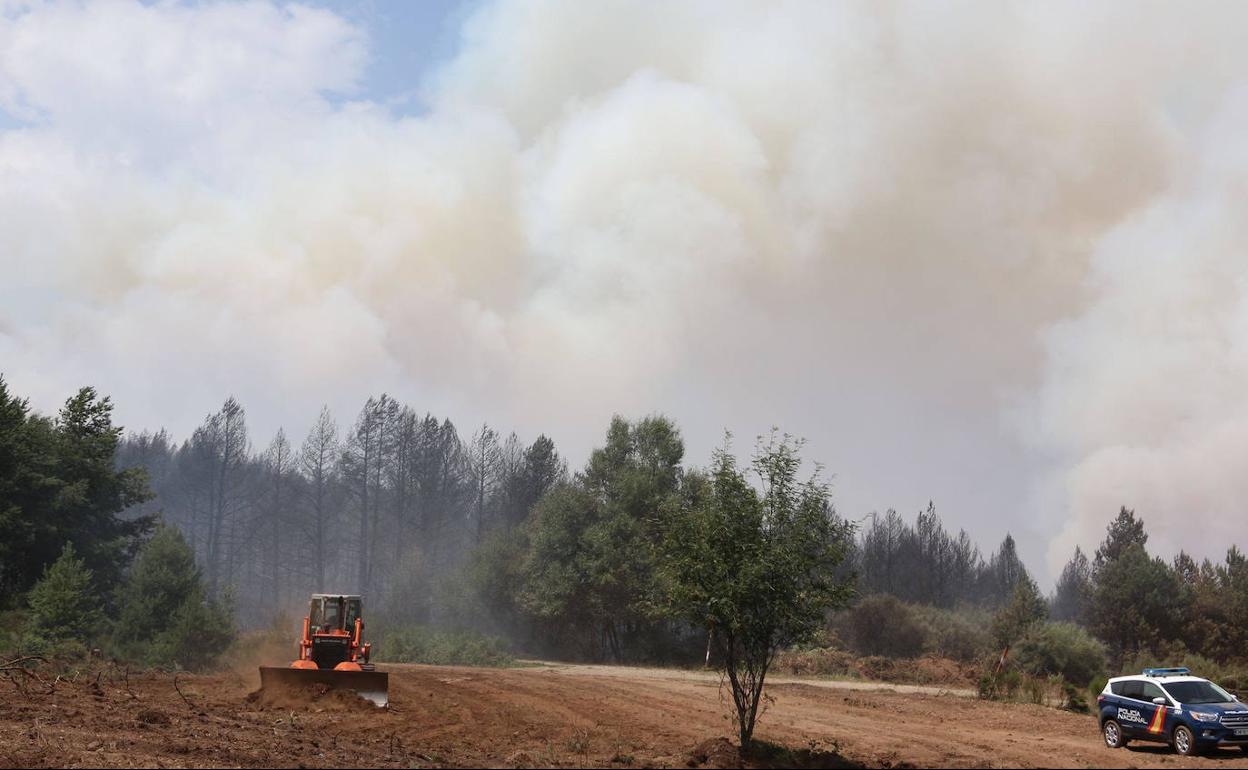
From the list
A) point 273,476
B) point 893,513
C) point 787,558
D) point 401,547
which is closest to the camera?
point 787,558

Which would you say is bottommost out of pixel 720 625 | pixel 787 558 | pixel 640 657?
pixel 640 657

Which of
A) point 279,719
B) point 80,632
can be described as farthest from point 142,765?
point 80,632

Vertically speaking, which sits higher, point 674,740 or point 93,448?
point 93,448

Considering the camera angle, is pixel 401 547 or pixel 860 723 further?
pixel 401 547

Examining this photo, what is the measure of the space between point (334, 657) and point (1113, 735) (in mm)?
23716

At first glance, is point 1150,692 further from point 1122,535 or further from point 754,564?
point 1122,535

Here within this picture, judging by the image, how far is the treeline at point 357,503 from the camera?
106 m

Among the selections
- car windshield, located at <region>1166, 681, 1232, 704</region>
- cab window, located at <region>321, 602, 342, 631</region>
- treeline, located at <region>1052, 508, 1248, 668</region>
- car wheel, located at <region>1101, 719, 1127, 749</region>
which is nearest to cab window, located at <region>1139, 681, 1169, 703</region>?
car windshield, located at <region>1166, 681, 1232, 704</region>

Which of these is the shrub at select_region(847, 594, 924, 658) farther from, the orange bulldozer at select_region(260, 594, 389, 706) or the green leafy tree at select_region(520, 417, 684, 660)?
the orange bulldozer at select_region(260, 594, 389, 706)

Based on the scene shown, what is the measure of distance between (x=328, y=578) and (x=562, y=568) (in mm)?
54864

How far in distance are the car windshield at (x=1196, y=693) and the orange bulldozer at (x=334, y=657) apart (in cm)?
2149

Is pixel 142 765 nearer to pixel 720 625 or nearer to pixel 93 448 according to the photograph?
pixel 720 625

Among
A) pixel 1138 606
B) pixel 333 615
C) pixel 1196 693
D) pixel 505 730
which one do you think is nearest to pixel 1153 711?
pixel 1196 693

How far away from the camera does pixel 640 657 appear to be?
68.2 m
